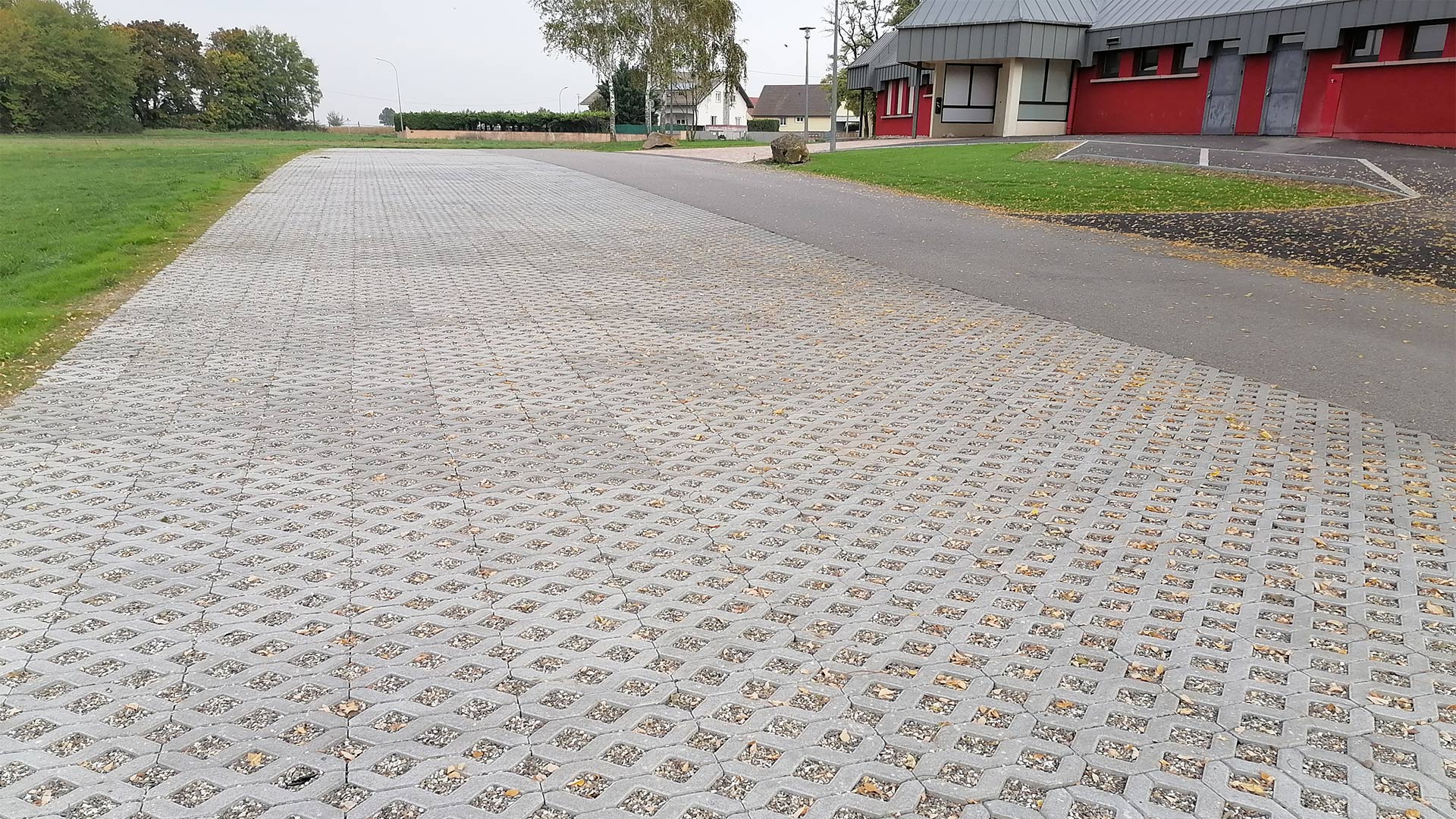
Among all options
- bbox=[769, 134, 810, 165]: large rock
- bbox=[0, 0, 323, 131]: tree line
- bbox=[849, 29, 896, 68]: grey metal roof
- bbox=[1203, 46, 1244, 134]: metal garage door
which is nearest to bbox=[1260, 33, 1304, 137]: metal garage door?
bbox=[1203, 46, 1244, 134]: metal garage door

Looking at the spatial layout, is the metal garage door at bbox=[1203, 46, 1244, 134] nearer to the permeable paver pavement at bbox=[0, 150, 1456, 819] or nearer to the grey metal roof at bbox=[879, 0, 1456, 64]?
the grey metal roof at bbox=[879, 0, 1456, 64]

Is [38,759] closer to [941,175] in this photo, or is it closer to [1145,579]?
[1145,579]

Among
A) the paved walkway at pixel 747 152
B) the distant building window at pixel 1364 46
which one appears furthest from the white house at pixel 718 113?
the distant building window at pixel 1364 46

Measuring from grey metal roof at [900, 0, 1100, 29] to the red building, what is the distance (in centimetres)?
8

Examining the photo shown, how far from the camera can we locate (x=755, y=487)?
16.9 ft

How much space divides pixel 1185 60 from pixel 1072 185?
64.9ft

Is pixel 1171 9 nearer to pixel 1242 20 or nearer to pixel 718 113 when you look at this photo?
pixel 1242 20

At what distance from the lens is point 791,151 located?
105 ft

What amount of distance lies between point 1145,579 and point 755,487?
203 cm

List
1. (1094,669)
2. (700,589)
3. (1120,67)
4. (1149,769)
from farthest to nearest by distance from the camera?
(1120,67) → (700,589) → (1094,669) → (1149,769)

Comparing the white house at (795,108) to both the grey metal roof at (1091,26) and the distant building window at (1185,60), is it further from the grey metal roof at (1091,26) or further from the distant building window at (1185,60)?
the distant building window at (1185,60)

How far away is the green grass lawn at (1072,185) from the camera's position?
698 inches

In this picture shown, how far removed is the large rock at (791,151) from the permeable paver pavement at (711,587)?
82.4 feet

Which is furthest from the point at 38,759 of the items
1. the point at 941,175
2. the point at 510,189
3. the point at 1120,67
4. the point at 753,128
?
the point at 753,128
